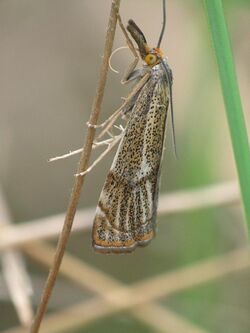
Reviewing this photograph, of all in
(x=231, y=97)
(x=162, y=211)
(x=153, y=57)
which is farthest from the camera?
(x=162, y=211)

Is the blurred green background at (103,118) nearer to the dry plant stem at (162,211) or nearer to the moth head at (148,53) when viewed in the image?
the dry plant stem at (162,211)

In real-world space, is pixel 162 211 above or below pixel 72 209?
below

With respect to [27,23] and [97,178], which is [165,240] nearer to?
[97,178]

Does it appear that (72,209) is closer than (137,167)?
Yes

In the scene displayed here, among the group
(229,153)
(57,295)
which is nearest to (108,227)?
(57,295)

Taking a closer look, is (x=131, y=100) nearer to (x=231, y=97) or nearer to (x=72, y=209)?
(x=72, y=209)

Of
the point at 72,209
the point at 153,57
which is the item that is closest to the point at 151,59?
the point at 153,57

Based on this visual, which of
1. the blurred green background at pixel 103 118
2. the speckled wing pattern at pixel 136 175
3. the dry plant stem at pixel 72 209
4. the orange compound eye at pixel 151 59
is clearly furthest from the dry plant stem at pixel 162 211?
the dry plant stem at pixel 72 209
